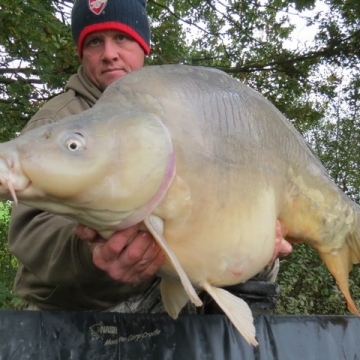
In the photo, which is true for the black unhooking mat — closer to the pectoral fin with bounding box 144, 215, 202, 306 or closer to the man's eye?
the pectoral fin with bounding box 144, 215, 202, 306

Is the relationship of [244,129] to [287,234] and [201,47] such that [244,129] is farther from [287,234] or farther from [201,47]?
[201,47]

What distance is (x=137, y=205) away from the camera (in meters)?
1.31

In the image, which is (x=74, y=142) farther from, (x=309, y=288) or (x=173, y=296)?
(x=309, y=288)

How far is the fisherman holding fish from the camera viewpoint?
1461 mm

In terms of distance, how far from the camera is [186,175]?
4.59 ft

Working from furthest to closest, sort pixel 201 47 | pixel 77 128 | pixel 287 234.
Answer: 1. pixel 201 47
2. pixel 287 234
3. pixel 77 128

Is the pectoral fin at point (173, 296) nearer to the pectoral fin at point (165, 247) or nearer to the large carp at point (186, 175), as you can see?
the large carp at point (186, 175)

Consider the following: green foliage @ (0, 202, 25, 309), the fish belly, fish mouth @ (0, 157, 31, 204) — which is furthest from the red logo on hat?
green foliage @ (0, 202, 25, 309)

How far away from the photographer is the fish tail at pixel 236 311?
147cm

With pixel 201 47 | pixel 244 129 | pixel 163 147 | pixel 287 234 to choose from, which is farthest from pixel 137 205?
pixel 201 47

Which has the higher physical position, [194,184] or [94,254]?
[194,184]

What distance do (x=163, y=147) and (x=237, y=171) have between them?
277 mm

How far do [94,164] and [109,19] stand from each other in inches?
51.9

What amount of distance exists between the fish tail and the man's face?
3.68 ft
